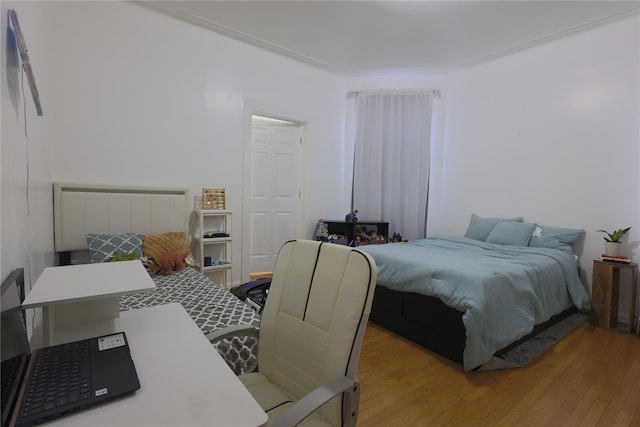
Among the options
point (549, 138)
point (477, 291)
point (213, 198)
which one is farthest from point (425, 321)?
point (549, 138)

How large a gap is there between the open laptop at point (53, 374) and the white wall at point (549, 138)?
3968mm

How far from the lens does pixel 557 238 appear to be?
313 centimetres

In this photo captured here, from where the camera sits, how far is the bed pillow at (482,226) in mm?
3633

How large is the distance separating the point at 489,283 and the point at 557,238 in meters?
1.67

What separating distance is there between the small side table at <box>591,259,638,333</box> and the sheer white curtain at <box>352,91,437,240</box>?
1.95 m

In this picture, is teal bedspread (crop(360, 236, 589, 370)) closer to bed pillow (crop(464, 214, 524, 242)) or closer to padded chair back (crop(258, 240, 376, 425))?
bed pillow (crop(464, 214, 524, 242))

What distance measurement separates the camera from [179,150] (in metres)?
3.20

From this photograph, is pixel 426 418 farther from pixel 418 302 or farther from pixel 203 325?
pixel 203 325

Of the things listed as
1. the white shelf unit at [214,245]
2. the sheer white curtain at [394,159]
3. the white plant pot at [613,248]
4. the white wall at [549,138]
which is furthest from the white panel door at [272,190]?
the white plant pot at [613,248]

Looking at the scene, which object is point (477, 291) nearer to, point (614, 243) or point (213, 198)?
point (614, 243)

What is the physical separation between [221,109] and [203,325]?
102 inches

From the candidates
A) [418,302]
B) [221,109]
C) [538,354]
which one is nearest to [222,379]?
[418,302]

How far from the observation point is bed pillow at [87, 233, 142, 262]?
7.93 feet

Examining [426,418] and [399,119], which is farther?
[399,119]
